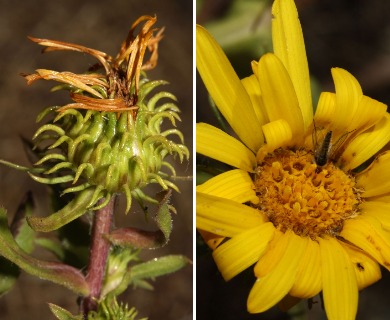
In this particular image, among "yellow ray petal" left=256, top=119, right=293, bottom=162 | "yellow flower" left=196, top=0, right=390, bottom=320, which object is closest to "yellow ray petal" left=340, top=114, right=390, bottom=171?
"yellow flower" left=196, top=0, right=390, bottom=320

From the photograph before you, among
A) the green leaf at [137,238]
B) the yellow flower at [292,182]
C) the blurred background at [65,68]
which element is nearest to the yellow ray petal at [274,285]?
the yellow flower at [292,182]

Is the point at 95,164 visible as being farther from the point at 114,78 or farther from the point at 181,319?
the point at 181,319

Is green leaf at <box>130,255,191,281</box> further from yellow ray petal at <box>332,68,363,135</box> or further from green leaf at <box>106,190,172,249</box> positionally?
yellow ray petal at <box>332,68,363,135</box>

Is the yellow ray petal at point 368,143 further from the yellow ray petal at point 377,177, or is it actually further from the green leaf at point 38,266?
the green leaf at point 38,266

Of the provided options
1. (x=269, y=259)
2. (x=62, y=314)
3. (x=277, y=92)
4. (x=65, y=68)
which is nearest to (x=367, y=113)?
(x=277, y=92)

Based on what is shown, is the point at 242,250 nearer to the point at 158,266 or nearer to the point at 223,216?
the point at 223,216

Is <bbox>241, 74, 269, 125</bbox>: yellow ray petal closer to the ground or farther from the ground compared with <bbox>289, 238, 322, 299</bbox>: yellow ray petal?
farther from the ground

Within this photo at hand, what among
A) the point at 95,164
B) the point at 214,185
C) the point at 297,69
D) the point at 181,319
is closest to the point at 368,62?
the point at 297,69
